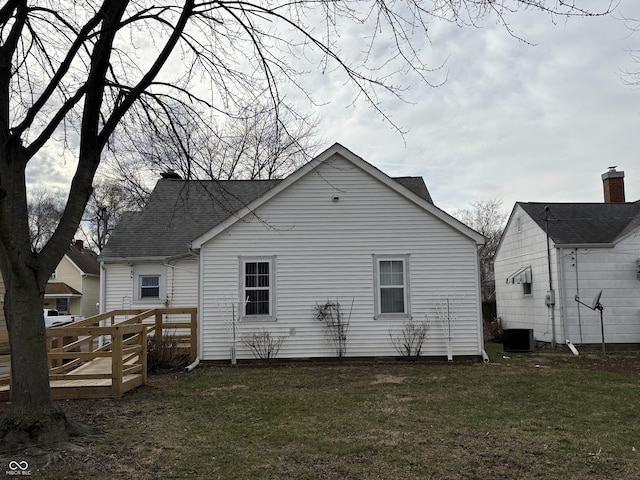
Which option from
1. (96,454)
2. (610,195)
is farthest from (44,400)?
(610,195)

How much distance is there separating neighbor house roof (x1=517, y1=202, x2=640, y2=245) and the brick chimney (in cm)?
90

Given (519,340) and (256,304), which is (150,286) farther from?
(519,340)

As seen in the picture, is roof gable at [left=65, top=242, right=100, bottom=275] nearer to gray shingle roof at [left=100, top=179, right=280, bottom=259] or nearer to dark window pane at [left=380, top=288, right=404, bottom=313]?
gray shingle roof at [left=100, top=179, right=280, bottom=259]

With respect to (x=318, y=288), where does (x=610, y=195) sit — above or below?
above

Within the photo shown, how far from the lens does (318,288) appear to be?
13070 millimetres

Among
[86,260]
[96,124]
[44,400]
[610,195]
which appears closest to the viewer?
[44,400]

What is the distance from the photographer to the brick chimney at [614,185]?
19.3 m

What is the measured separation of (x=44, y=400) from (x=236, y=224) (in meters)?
7.55

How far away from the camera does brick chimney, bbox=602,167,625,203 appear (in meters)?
19.3

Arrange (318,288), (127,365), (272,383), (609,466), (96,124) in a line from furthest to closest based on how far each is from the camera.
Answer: (318,288)
(272,383)
(127,365)
(96,124)
(609,466)

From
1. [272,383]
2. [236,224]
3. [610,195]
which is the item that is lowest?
[272,383]

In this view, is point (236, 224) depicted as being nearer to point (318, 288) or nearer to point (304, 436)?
point (318, 288)

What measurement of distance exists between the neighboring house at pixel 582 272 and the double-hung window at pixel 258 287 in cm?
880

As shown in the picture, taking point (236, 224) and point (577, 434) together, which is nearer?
point (577, 434)
